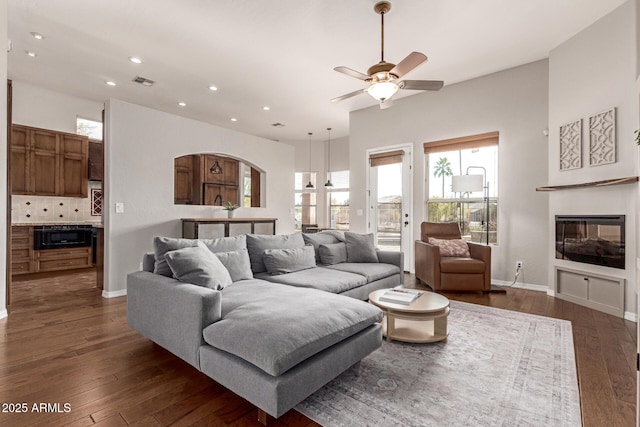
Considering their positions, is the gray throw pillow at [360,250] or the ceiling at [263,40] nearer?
the ceiling at [263,40]

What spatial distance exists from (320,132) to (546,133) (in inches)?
200

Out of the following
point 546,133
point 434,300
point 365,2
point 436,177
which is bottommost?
point 434,300

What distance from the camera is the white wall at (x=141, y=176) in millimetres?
4078

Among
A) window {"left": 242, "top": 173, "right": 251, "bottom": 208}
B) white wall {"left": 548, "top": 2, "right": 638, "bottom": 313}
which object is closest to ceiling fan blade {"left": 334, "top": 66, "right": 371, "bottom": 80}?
white wall {"left": 548, "top": 2, "right": 638, "bottom": 313}

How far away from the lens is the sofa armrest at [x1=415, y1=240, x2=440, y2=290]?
13.9 ft

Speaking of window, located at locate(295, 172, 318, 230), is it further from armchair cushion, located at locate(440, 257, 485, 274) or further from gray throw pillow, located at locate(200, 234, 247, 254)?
gray throw pillow, located at locate(200, 234, 247, 254)

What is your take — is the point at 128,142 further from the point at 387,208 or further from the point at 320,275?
the point at 387,208

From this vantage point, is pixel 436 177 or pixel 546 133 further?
pixel 436 177

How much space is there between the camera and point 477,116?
16.3 ft

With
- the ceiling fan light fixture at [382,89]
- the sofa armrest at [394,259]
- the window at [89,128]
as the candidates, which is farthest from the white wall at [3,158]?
the sofa armrest at [394,259]

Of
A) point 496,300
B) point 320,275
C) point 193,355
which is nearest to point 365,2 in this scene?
point 320,275

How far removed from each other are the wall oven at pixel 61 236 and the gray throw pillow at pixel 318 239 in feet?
15.2

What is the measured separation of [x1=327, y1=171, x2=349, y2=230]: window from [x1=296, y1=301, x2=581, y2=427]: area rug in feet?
19.4

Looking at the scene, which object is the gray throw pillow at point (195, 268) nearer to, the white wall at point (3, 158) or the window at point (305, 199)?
the white wall at point (3, 158)
